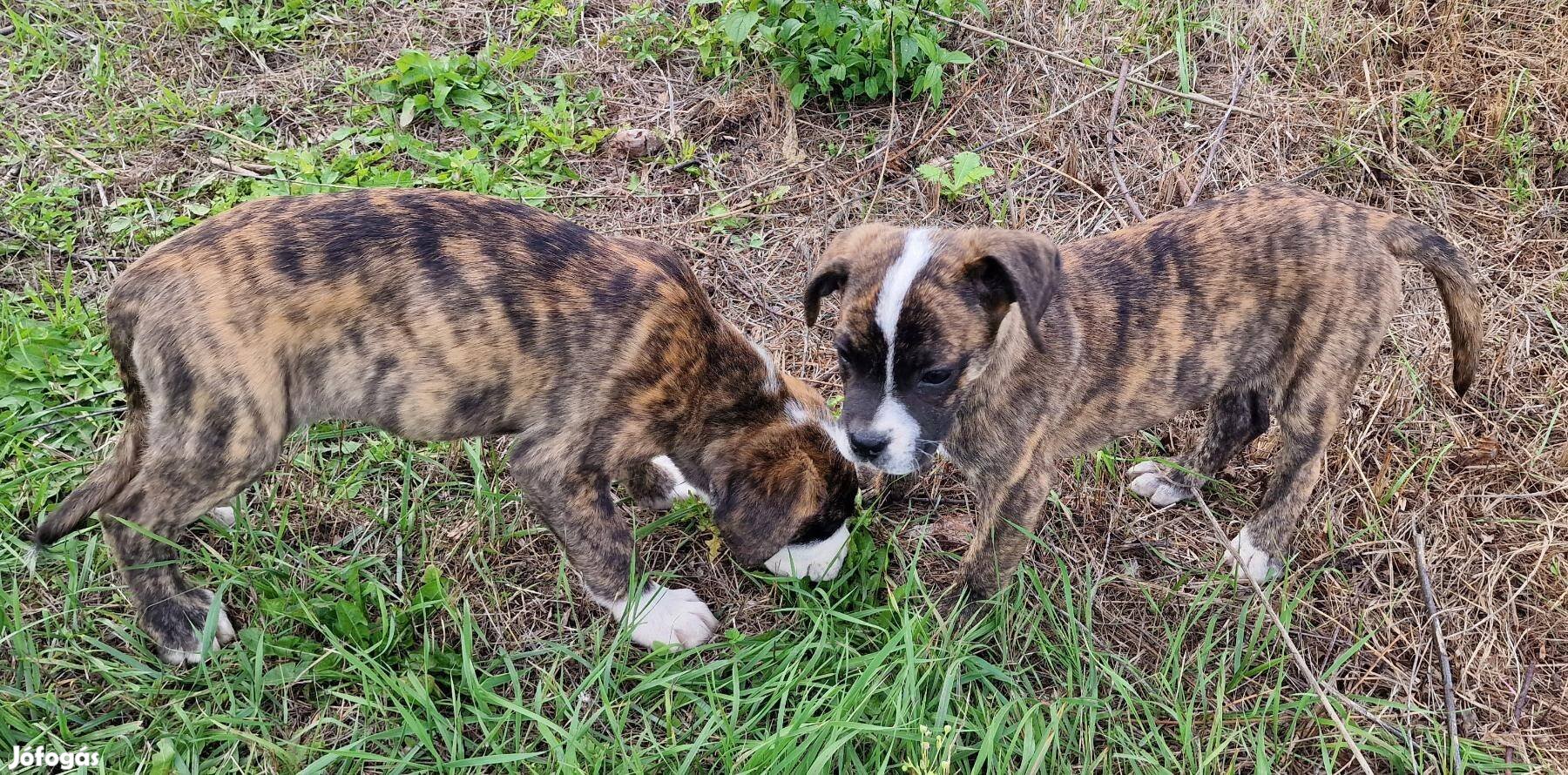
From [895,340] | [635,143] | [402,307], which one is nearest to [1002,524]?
[895,340]

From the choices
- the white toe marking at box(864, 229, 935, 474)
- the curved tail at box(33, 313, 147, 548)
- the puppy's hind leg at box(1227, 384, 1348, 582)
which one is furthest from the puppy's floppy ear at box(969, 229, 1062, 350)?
the curved tail at box(33, 313, 147, 548)

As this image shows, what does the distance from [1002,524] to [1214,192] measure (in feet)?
8.79

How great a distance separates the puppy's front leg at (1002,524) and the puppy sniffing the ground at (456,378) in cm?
51

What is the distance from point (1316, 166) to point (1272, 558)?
2.43m

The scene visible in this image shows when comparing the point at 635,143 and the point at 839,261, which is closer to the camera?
the point at 839,261

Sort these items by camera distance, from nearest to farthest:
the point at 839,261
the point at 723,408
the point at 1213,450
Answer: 1. the point at 839,261
2. the point at 723,408
3. the point at 1213,450

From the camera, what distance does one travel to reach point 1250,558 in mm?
4086

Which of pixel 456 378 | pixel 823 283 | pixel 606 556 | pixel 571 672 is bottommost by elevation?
pixel 571 672

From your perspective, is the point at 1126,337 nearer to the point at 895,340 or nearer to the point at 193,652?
the point at 895,340

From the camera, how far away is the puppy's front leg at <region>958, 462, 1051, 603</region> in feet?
11.9

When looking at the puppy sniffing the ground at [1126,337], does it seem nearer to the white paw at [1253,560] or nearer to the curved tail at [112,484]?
the white paw at [1253,560]

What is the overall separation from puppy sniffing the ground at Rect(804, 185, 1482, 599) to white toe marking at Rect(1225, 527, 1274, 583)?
0.07 meters

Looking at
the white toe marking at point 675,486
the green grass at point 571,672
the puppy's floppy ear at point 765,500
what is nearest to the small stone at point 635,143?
the white toe marking at point 675,486

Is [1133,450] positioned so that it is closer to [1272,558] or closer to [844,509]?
[1272,558]
